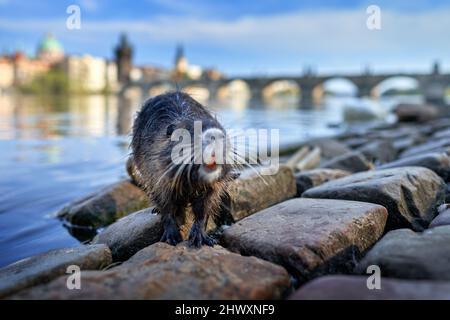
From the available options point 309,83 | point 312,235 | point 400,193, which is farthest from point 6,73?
point 312,235

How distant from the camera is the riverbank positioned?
2.39 m

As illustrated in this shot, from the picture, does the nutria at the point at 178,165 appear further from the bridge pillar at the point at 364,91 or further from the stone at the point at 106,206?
the bridge pillar at the point at 364,91

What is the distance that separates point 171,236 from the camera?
12.5 ft

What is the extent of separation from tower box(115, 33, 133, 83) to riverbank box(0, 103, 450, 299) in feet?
400

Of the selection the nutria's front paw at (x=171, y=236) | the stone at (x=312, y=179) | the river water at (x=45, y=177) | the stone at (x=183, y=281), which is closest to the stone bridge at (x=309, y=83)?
the river water at (x=45, y=177)

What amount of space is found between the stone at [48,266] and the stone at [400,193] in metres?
2.49

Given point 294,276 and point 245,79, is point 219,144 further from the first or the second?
point 245,79

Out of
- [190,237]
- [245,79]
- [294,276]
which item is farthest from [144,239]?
[245,79]

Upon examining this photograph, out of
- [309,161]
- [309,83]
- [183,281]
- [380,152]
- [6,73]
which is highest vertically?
[6,73]

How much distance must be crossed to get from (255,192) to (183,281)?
2.73 metres

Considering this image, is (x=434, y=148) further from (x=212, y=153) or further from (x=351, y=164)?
(x=212, y=153)

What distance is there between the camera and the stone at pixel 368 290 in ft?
6.99

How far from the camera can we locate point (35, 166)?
9547mm
